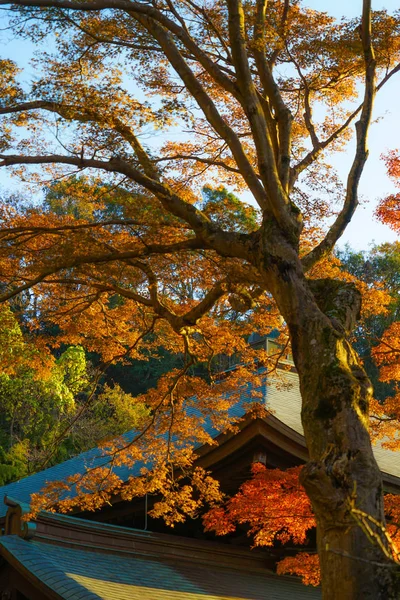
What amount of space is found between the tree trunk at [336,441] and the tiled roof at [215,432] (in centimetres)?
409

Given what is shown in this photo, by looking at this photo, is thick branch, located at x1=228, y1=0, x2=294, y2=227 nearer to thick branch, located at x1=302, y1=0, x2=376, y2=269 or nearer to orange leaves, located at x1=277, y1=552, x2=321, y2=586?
thick branch, located at x1=302, y1=0, x2=376, y2=269

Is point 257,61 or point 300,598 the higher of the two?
point 257,61

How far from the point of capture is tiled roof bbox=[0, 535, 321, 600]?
6188 mm

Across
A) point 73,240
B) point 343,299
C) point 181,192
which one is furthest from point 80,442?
point 343,299

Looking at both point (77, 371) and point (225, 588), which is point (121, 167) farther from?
point (77, 371)

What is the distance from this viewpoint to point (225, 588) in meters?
7.66

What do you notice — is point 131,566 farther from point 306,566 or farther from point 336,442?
point 336,442

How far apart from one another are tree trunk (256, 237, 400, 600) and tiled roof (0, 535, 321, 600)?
256 cm

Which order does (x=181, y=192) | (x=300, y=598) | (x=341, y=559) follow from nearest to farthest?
(x=341, y=559)
(x=300, y=598)
(x=181, y=192)

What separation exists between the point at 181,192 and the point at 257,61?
272 cm

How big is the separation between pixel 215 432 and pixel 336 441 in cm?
471

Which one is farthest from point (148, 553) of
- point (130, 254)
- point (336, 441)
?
point (336, 441)

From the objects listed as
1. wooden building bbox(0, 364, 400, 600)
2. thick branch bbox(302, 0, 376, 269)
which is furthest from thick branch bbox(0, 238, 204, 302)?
wooden building bbox(0, 364, 400, 600)

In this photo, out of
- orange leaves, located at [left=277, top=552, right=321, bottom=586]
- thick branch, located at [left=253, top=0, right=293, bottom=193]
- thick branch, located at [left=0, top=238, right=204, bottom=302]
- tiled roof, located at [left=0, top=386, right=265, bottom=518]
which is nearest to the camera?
thick branch, located at [left=0, top=238, right=204, bottom=302]
